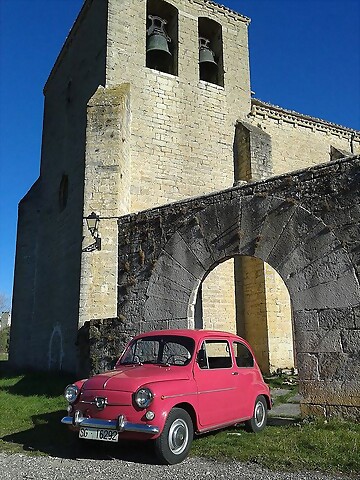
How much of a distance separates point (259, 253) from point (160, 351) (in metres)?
2.31

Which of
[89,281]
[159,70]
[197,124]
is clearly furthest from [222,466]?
[159,70]

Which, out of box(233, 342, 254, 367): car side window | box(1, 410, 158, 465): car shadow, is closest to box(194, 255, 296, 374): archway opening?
box(233, 342, 254, 367): car side window

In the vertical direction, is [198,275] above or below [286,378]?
above

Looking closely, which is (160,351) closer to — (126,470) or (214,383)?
(214,383)

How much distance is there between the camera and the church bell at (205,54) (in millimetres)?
15688

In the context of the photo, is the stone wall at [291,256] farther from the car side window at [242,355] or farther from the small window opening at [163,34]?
the small window opening at [163,34]

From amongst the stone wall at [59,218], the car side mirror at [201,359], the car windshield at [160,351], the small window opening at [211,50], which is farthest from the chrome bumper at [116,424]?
the small window opening at [211,50]

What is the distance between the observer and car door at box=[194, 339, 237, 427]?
5344 mm

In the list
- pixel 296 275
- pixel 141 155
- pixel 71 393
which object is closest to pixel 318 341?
pixel 296 275

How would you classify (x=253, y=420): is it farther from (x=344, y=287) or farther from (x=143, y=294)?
(x=143, y=294)

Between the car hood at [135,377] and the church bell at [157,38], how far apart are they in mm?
11919

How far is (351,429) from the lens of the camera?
5676 mm

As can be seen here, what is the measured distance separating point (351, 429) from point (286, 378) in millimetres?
6121

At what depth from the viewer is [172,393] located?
195 inches
